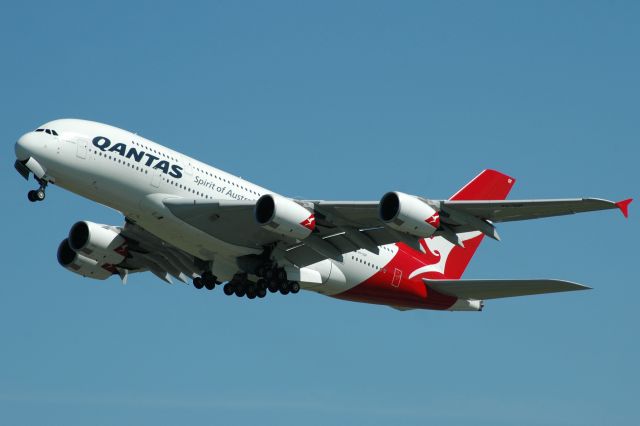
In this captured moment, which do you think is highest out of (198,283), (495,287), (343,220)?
(343,220)

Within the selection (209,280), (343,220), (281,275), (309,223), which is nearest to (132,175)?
(309,223)

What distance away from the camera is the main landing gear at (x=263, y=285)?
41438 millimetres

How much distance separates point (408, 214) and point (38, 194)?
11998 mm

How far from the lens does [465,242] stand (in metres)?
49.0

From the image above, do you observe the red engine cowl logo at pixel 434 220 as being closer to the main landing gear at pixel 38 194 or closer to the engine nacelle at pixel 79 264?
the main landing gear at pixel 38 194

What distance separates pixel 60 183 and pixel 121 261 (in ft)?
20.8

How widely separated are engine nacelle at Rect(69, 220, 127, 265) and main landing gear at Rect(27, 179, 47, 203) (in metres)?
5.29

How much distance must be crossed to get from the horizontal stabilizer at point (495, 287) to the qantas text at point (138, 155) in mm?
11586

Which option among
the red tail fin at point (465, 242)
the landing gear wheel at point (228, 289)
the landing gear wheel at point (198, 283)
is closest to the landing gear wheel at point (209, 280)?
the landing gear wheel at point (198, 283)

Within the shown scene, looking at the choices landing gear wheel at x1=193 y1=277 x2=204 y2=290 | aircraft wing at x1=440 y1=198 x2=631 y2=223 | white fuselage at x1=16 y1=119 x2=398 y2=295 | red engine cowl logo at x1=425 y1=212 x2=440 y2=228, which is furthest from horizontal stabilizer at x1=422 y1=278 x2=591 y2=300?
landing gear wheel at x1=193 y1=277 x2=204 y2=290

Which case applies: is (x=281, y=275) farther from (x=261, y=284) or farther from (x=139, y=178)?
(x=139, y=178)

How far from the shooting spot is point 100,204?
39.0 m

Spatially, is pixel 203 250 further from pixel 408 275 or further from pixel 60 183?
Answer: pixel 408 275

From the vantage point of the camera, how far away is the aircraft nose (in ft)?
123
